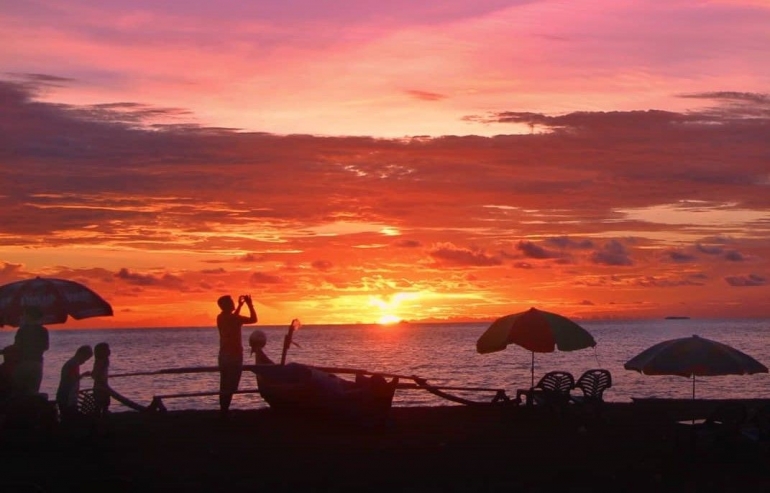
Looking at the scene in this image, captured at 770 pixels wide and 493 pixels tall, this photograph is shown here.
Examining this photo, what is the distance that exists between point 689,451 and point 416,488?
Answer: 424cm

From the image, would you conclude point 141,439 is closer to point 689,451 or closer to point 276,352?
point 689,451

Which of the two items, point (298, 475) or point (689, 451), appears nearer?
point (298, 475)

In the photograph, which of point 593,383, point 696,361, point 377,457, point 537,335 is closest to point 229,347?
point 377,457

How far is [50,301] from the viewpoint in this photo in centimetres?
1595

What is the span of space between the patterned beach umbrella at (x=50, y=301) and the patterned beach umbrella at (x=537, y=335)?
23.5 feet

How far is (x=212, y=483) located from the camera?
11.6 metres

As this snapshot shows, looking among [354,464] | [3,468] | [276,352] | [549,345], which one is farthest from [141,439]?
[276,352]

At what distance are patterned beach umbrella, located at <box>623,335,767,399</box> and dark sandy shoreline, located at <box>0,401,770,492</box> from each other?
3.21ft

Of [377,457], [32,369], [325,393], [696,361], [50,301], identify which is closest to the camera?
[377,457]

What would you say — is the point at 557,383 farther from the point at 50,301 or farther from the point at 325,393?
the point at 50,301

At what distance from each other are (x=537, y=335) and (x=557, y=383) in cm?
112

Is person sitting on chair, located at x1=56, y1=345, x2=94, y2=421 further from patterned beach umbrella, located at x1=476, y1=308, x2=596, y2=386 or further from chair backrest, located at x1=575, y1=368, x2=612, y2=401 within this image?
chair backrest, located at x1=575, y1=368, x2=612, y2=401

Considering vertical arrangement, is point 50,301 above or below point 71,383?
above

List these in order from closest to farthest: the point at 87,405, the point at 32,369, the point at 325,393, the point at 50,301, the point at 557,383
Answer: the point at 32,369 < the point at 87,405 < the point at 50,301 < the point at 325,393 < the point at 557,383
